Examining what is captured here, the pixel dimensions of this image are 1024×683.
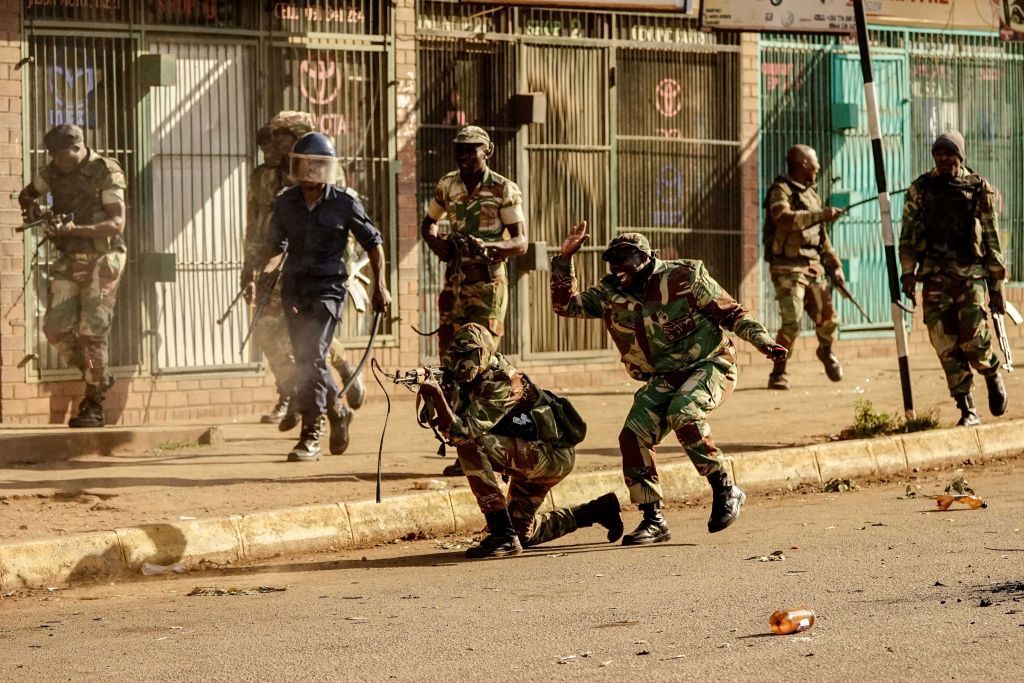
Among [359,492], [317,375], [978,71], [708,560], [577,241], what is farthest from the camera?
[978,71]

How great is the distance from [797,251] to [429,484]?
5.65m

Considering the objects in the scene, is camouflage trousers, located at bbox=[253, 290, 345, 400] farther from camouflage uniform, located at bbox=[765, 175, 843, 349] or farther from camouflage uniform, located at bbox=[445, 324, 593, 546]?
camouflage uniform, located at bbox=[765, 175, 843, 349]

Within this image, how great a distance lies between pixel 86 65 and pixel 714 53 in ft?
19.2

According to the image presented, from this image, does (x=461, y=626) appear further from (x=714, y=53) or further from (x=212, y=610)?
(x=714, y=53)

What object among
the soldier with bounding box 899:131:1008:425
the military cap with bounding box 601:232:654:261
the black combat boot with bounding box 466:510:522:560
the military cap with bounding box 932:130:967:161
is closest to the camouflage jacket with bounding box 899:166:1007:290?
the soldier with bounding box 899:131:1008:425

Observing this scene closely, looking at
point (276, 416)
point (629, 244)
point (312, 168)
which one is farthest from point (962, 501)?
point (276, 416)

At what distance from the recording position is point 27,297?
12586mm

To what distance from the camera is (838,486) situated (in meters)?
10.4

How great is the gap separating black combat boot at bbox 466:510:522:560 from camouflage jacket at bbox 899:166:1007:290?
4.55 m

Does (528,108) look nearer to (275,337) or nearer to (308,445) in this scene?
(275,337)

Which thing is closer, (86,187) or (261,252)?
(261,252)

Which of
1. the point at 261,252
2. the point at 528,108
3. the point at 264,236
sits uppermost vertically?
the point at 528,108

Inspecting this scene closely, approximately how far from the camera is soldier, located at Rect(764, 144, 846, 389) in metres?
14.5

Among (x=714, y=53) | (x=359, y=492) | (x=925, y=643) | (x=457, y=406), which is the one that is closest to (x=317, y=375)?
(x=359, y=492)
